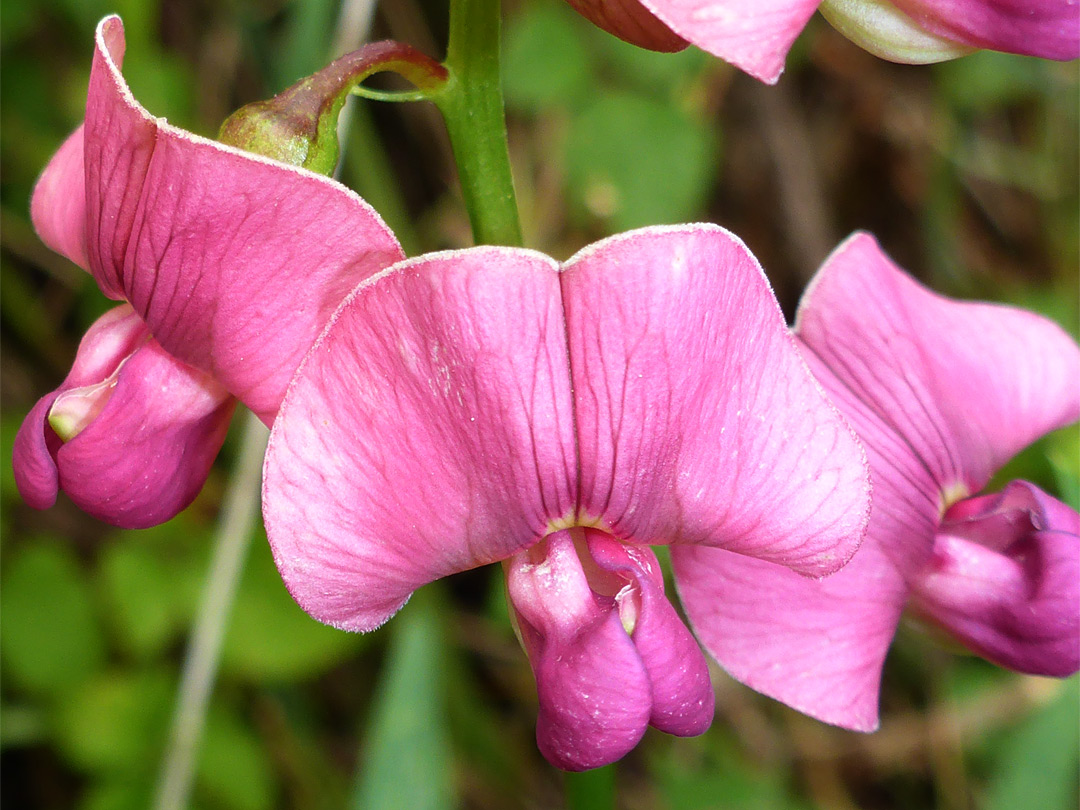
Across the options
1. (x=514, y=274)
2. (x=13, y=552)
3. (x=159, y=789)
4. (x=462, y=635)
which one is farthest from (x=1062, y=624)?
Result: (x=13, y=552)

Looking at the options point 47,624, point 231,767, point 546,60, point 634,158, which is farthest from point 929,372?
point 47,624

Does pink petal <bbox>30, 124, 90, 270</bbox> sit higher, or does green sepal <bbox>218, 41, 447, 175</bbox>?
green sepal <bbox>218, 41, 447, 175</bbox>

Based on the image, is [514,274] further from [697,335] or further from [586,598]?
[586,598]

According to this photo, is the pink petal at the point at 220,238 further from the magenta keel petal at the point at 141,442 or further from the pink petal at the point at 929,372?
the pink petal at the point at 929,372

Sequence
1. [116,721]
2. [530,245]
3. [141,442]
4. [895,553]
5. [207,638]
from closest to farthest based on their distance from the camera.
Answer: [141,442] → [895,553] → [207,638] → [116,721] → [530,245]

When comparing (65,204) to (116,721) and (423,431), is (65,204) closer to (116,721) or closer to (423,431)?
(423,431)

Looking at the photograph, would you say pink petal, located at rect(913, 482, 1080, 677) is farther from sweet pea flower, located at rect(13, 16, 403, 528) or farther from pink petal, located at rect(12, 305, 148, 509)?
pink petal, located at rect(12, 305, 148, 509)

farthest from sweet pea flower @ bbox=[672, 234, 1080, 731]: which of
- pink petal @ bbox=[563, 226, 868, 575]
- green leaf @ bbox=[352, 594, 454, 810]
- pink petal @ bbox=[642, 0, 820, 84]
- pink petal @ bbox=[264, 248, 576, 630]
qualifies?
green leaf @ bbox=[352, 594, 454, 810]
